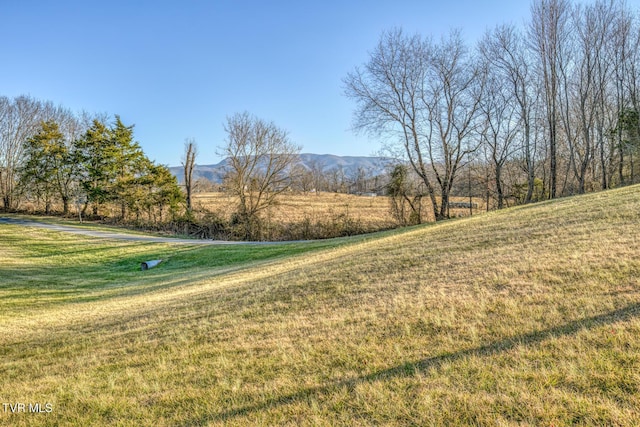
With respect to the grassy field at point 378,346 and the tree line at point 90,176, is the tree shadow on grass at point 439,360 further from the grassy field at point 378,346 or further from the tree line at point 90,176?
the tree line at point 90,176

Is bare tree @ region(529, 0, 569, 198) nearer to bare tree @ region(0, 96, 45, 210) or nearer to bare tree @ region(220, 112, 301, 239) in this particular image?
bare tree @ region(220, 112, 301, 239)

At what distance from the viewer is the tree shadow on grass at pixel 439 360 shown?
2.70m

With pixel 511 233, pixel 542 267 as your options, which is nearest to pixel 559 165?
pixel 511 233

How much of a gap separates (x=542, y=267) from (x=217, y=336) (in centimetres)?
473

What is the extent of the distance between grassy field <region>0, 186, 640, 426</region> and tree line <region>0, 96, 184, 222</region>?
21.1 metres

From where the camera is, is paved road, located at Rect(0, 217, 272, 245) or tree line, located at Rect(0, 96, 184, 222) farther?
tree line, located at Rect(0, 96, 184, 222)

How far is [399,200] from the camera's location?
24.0 m

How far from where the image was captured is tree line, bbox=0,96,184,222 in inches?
1088

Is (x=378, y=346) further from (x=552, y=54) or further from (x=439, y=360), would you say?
(x=552, y=54)

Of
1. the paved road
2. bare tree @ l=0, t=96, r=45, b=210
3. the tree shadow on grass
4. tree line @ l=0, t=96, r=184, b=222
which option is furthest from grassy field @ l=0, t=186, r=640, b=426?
bare tree @ l=0, t=96, r=45, b=210

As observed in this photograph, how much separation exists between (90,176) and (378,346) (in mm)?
31943

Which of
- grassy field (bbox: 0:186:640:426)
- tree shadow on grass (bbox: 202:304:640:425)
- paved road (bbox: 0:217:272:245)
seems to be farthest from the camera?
paved road (bbox: 0:217:272:245)

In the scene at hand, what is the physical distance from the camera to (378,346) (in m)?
3.50

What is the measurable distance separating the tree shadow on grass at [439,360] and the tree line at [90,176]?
89.0 ft
